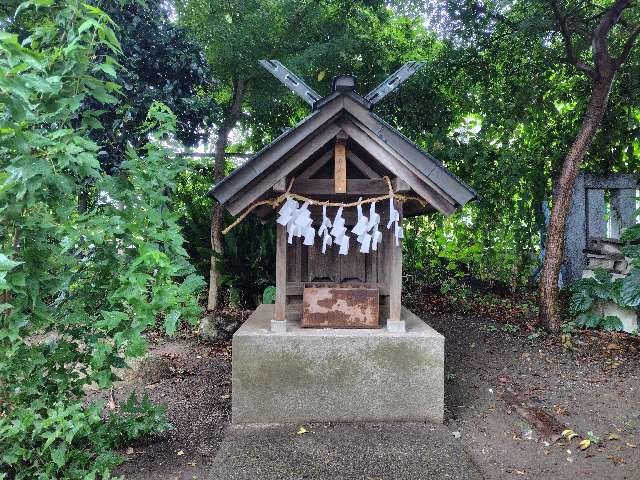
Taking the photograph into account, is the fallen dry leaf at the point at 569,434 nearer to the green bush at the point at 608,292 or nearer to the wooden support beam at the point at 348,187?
the wooden support beam at the point at 348,187

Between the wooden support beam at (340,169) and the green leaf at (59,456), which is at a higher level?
the wooden support beam at (340,169)

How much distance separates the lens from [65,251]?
2.47 m

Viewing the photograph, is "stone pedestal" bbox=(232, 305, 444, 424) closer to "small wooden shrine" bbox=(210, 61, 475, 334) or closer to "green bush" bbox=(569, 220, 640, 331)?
"small wooden shrine" bbox=(210, 61, 475, 334)

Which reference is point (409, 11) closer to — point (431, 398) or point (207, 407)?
point (431, 398)

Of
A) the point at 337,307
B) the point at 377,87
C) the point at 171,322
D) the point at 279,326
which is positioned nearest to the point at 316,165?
the point at 377,87

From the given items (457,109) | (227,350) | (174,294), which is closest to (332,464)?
(174,294)

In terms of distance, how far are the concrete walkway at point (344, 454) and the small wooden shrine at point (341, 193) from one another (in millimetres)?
925

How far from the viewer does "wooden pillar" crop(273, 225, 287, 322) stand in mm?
4059

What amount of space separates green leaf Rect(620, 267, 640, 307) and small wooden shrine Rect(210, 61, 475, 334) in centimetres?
365

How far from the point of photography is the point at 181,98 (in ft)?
18.5

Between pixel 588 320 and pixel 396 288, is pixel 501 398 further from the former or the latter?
pixel 588 320

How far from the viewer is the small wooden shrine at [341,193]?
379 cm

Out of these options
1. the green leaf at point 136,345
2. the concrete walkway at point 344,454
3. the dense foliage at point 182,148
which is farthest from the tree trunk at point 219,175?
the green leaf at point 136,345

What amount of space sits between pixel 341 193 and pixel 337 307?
1031 millimetres
